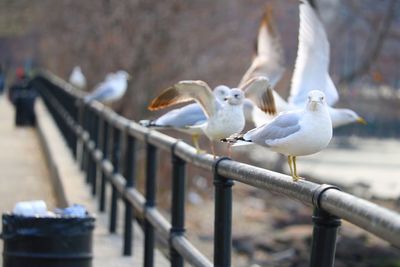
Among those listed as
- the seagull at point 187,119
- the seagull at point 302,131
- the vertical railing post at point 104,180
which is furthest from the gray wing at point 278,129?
the vertical railing post at point 104,180

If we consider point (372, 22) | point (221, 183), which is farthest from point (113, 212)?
point (372, 22)

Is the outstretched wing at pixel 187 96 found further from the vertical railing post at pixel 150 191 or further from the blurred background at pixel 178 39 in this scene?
the blurred background at pixel 178 39

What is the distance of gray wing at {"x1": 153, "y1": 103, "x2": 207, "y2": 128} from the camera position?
6559 mm

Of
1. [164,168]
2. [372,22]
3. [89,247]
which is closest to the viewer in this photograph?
[89,247]

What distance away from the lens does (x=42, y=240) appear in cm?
592

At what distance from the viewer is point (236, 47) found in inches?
1039

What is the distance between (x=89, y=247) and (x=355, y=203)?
128 inches

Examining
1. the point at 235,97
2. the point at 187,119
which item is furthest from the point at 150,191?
the point at 235,97

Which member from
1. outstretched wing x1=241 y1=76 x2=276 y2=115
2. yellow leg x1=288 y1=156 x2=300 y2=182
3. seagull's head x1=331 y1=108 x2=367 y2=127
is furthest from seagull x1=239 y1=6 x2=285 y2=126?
yellow leg x1=288 y1=156 x2=300 y2=182

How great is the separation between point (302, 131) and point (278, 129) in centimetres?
29

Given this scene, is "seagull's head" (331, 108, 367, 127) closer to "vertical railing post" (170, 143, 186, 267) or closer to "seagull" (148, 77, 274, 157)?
"seagull" (148, 77, 274, 157)

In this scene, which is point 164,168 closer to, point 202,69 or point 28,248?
point 202,69

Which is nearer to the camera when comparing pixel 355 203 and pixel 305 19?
pixel 355 203

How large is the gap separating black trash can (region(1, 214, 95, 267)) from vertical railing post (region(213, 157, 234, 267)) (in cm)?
145
